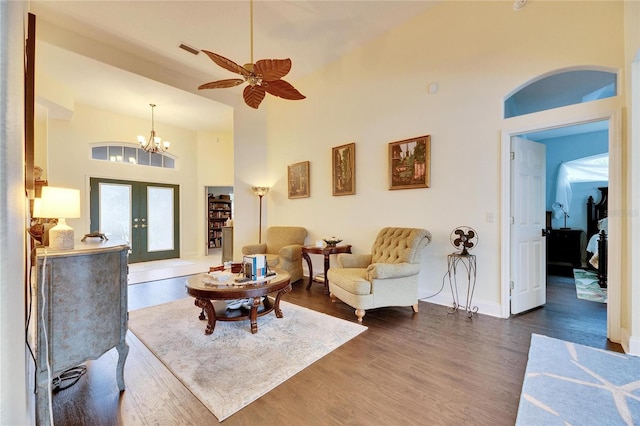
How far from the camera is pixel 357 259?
3914 mm

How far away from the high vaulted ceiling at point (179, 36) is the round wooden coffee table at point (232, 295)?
357 cm

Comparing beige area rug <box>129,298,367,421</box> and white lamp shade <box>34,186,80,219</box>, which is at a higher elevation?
white lamp shade <box>34,186,80,219</box>

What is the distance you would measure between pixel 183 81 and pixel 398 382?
599cm

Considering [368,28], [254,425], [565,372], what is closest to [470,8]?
[368,28]

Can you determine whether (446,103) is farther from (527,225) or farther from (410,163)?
(527,225)

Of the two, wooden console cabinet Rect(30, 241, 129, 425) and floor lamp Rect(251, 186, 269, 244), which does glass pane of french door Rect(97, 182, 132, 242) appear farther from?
wooden console cabinet Rect(30, 241, 129, 425)

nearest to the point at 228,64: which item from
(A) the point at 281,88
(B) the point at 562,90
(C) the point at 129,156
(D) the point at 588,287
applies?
(A) the point at 281,88

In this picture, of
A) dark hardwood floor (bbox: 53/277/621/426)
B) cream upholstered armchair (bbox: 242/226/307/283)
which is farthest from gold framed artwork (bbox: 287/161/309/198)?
dark hardwood floor (bbox: 53/277/621/426)

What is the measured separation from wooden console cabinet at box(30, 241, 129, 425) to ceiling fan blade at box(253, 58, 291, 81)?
6.95 ft

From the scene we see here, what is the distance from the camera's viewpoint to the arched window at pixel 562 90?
4.02m

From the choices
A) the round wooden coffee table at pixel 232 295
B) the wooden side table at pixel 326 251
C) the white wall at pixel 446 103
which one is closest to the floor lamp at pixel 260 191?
the white wall at pixel 446 103

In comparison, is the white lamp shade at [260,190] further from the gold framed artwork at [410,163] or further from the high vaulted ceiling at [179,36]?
the gold framed artwork at [410,163]

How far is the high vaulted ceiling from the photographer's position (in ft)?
11.9

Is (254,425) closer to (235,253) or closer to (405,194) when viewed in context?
(405,194)
